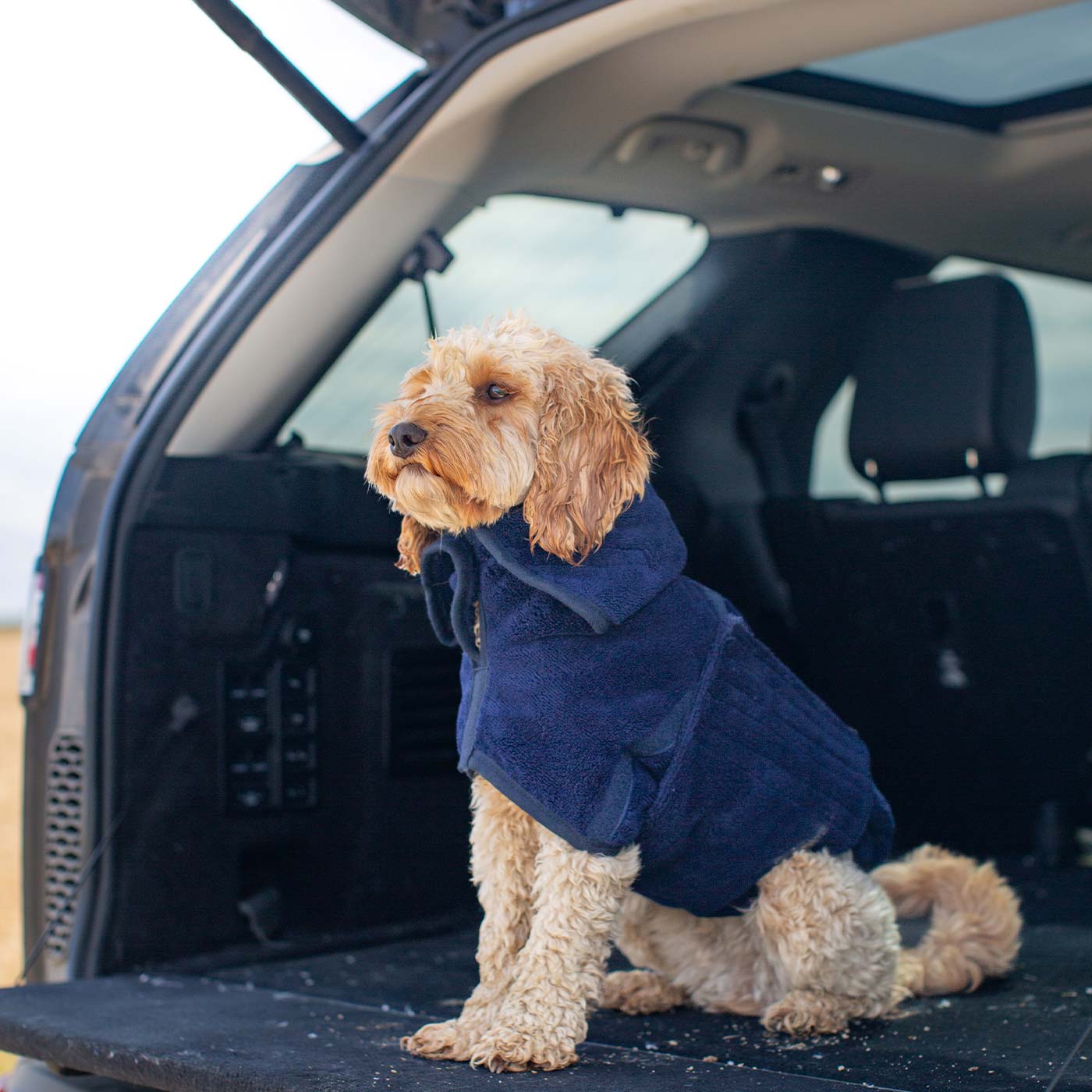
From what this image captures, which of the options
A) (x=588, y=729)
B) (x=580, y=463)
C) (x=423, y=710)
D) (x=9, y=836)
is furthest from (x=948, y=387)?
(x=9, y=836)

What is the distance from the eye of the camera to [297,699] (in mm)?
2818

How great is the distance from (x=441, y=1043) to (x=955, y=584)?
2.09m

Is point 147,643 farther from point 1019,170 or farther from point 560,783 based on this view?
point 1019,170

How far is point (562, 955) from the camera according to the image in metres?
1.95

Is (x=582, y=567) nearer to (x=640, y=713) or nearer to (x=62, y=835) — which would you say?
(x=640, y=713)

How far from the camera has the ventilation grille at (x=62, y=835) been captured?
263 cm

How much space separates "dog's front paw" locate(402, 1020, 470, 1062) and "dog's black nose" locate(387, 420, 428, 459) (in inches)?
33.8

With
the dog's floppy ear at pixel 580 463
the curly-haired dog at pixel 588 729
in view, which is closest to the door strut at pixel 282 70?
the curly-haired dog at pixel 588 729

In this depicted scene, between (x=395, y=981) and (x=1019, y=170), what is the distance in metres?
2.50

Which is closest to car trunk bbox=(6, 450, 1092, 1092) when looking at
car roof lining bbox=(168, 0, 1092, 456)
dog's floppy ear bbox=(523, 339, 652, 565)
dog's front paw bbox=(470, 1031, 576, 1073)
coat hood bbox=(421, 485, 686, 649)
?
dog's front paw bbox=(470, 1031, 576, 1073)

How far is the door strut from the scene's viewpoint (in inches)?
90.7

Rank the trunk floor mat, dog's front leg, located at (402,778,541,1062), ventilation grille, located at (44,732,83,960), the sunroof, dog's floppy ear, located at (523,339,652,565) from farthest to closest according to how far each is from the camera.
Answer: the sunroof → ventilation grille, located at (44,732,83,960) → dog's front leg, located at (402,778,541,1062) → dog's floppy ear, located at (523,339,652,565) → the trunk floor mat

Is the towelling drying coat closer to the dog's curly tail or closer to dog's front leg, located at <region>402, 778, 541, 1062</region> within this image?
dog's front leg, located at <region>402, 778, 541, 1062</region>

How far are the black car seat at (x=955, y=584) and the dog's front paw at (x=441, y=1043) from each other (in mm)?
1937
